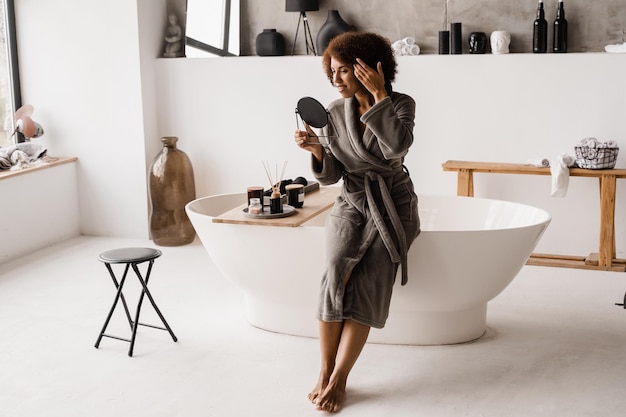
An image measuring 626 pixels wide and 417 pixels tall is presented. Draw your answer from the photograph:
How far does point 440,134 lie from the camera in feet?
17.5

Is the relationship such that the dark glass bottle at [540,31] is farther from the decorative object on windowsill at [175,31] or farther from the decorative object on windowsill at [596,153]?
the decorative object on windowsill at [175,31]

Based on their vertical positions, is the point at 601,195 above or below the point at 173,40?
below

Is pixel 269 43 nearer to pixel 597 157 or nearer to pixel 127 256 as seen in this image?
pixel 597 157

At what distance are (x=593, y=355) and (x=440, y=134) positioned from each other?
2.08 meters

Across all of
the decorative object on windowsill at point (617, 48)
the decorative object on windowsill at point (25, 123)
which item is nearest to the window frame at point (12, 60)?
the decorative object on windowsill at point (25, 123)

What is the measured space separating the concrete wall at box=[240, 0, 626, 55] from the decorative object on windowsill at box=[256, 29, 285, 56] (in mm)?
98

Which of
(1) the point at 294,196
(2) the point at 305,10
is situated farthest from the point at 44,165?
(1) the point at 294,196

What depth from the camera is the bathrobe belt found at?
3.26 metres

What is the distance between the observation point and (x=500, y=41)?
5125 mm

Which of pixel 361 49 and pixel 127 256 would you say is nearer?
pixel 361 49

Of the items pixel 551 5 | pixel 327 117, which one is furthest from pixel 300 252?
pixel 551 5

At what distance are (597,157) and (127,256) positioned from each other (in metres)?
2.76

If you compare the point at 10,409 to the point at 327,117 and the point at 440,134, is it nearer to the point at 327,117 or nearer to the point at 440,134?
the point at 327,117

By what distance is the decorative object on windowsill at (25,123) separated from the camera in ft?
18.6
